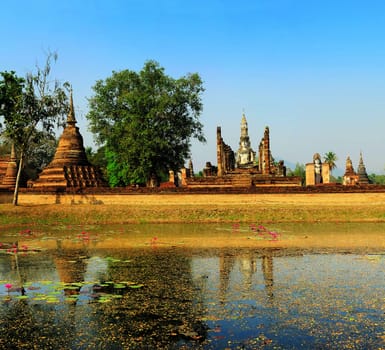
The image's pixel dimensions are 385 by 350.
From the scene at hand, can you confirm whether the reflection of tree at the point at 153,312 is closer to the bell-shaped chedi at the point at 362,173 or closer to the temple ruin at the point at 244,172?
the temple ruin at the point at 244,172

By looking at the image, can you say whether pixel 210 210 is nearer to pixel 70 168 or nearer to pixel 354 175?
pixel 70 168

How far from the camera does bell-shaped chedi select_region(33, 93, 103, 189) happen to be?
31328 millimetres

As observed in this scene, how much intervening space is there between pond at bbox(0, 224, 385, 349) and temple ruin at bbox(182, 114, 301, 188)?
16.8 meters

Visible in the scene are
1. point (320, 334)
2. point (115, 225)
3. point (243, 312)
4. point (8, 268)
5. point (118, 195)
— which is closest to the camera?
point (320, 334)

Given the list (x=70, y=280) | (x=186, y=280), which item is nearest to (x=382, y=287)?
(x=186, y=280)

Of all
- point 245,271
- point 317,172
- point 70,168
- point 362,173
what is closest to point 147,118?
point 70,168

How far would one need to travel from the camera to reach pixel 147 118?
36.8 meters

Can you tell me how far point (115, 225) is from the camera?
2275 centimetres

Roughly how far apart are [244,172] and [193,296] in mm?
37574

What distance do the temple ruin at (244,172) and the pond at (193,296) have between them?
16827 mm

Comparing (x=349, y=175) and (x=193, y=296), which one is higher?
(x=349, y=175)

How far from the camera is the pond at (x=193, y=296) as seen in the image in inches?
221

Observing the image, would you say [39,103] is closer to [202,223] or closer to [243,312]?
[202,223]

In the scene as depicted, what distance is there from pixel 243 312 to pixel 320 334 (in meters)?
1.33
